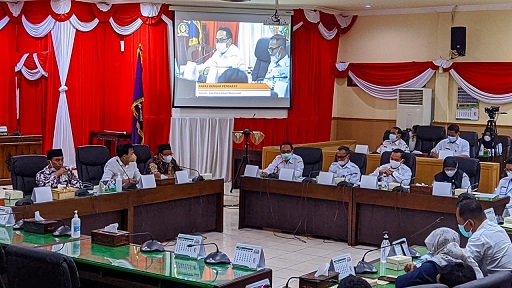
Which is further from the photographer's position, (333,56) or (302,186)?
(333,56)

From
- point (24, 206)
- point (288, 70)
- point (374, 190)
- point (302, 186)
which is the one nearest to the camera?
point (24, 206)

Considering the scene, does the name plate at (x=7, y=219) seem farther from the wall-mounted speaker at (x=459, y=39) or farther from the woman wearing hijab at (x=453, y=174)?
the wall-mounted speaker at (x=459, y=39)

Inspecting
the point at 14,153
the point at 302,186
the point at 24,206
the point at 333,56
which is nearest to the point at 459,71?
the point at 333,56

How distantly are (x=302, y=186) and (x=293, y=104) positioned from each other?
5126mm

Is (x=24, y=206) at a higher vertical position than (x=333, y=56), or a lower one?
lower

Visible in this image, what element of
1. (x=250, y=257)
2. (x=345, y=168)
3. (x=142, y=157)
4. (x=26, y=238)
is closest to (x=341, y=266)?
(x=250, y=257)

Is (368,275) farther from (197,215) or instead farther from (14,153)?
(14,153)

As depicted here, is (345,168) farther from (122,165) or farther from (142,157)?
(122,165)

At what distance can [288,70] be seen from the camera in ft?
43.4

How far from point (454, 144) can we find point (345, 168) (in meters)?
2.75

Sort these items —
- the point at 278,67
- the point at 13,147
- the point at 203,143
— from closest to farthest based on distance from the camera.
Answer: the point at 13,147 < the point at 203,143 < the point at 278,67

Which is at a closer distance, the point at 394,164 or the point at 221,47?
the point at 394,164

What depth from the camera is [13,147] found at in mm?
11703

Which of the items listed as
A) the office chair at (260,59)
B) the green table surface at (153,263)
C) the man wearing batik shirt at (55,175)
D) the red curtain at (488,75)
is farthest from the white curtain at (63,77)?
the green table surface at (153,263)
